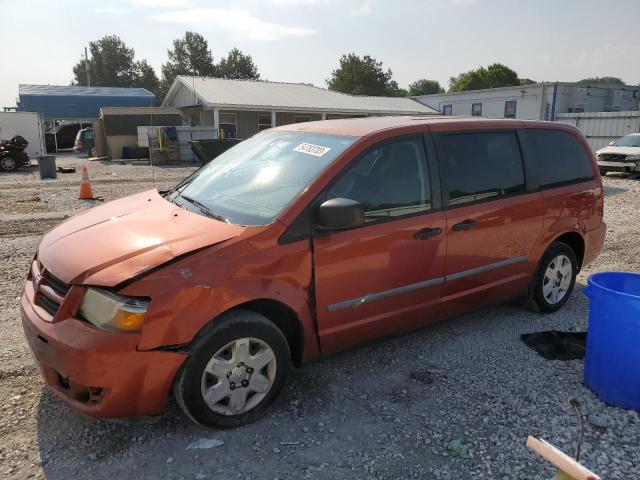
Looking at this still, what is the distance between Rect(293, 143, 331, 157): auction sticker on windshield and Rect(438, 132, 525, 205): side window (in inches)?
36.6

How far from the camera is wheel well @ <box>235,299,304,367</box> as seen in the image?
3.01 m

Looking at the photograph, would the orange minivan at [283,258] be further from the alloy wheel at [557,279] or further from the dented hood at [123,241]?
the alloy wheel at [557,279]

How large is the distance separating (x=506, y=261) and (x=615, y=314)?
1.18 m

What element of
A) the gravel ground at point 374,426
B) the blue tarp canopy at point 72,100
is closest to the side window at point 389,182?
the gravel ground at point 374,426

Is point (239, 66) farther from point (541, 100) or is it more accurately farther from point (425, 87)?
point (541, 100)

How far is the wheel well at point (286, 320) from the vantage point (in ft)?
9.87

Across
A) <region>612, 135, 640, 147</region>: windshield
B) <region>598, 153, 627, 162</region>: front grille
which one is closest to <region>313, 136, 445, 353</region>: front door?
<region>598, 153, 627, 162</region>: front grille

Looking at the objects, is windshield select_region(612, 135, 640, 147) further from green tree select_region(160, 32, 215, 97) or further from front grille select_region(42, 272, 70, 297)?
green tree select_region(160, 32, 215, 97)

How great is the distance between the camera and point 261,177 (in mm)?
3596

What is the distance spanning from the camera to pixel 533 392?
11.4 ft

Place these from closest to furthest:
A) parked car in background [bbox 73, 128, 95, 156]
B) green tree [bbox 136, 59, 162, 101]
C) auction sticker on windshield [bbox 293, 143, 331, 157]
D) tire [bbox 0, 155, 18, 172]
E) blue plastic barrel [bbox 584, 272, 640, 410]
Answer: blue plastic barrel [bbox 584, 272, 640, 410], auction sticker on windshield [bbox 293, 143, 331, 157], tire [bbox 0, 155, 18, 172], parked car in background [bbox 73, 128, 95, 156], green tree [bbox 136, 59, 162, 101]

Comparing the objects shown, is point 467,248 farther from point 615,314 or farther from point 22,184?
point 22,184

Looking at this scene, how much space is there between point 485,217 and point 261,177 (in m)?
1.80

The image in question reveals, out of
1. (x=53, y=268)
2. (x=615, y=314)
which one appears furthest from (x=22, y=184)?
(x=615, y=314)
